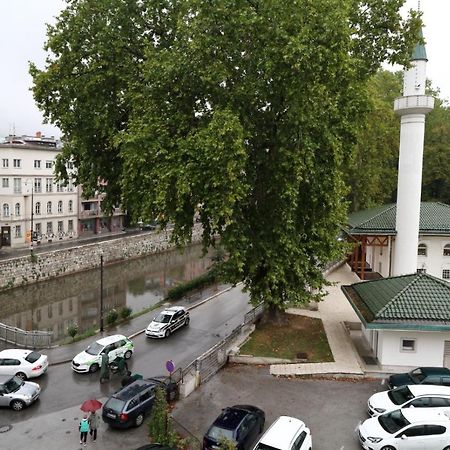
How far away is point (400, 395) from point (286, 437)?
5446 millimetres

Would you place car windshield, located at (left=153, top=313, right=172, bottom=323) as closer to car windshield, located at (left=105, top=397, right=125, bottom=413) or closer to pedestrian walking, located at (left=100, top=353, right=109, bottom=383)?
pedestrian walking, located at (left=100, top=353, right=109, bottom=383)

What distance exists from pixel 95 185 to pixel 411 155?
1952 centimetres

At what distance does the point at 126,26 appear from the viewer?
2484 centimetres

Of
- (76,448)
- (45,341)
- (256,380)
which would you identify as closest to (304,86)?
(256,380)

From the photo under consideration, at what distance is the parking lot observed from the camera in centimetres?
1645

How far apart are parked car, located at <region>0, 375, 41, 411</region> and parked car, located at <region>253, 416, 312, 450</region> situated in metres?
9.92

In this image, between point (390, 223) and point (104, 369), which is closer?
point (104, 369)

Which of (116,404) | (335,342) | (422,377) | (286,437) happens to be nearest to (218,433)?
(286,437)

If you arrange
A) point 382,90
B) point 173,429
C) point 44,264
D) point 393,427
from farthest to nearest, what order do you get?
point 382,90 → point 44,264 → point 173,429 → point 393,427

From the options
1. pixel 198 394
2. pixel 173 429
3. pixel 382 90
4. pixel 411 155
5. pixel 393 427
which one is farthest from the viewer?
pixel 382 90

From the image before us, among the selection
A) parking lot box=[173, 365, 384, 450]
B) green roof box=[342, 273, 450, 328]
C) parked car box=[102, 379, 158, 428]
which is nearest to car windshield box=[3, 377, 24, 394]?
parked car box=[102, 379, 158, 428]

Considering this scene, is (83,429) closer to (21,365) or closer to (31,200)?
(21,365)

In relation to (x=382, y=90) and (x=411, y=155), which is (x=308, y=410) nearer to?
(x=411, y=155)

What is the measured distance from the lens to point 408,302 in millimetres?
21406
